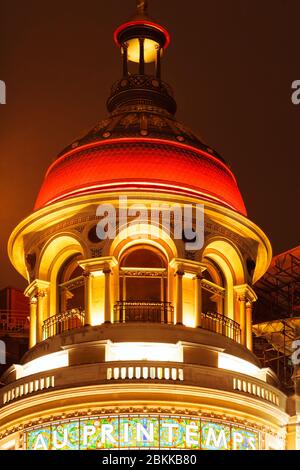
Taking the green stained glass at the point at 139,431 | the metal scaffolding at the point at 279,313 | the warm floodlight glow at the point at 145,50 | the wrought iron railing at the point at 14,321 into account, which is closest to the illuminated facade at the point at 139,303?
the green stained glass at the point at 139,431

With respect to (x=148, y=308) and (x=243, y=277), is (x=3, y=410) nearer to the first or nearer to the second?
(x=148, y=308)

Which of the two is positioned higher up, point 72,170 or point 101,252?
point 72,170

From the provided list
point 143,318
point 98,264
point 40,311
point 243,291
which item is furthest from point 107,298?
point 243,291

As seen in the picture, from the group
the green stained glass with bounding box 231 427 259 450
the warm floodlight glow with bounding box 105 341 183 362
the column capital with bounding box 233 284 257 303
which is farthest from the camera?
the column capital with bounding box 233 284 257 303

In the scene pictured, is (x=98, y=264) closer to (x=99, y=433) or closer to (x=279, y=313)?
(x=99, y=433)

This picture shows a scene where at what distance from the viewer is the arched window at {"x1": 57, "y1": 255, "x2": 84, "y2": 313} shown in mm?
46719

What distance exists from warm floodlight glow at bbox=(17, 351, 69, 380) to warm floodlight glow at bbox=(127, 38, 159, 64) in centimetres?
1172

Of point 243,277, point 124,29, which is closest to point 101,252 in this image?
point 243,277

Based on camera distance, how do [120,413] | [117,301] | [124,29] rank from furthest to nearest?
[124,29]
[117,301]
[120,413]

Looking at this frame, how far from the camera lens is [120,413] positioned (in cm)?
4216

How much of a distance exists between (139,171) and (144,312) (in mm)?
4327

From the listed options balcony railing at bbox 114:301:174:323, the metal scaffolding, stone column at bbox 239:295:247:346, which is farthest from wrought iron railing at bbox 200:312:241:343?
the metal scaffolding

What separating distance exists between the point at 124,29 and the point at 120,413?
14.4 meters

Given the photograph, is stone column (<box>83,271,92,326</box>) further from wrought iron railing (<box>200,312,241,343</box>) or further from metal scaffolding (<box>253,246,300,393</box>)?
metal scaffolding (<box>253,246,300,393</box>)
